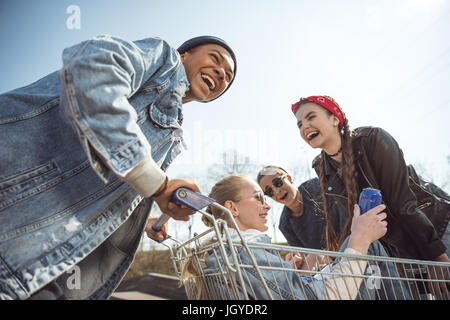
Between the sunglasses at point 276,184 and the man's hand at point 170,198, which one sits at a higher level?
the man's hand at point 170,198

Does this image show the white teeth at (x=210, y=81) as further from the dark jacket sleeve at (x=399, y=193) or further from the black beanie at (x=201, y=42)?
the dark jacket sleeve at (x=399, y=193)

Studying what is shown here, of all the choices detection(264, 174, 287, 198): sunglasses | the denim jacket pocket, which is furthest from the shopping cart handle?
detection(264, 174, 287, 198): sunglasses

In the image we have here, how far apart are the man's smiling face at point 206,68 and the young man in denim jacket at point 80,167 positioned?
1.38 feet

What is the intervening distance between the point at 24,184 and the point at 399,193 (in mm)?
2381

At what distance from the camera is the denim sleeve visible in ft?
4.05

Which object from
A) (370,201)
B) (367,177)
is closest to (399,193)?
(367,177)

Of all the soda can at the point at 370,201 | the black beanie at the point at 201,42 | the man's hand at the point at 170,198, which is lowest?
the soda can at the point at 370,201

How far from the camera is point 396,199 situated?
240cm

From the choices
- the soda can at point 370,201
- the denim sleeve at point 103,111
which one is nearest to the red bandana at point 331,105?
the soda can at point 370,201

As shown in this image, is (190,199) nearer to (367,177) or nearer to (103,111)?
(103,111)

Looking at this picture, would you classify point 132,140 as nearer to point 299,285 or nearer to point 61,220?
point 61,220

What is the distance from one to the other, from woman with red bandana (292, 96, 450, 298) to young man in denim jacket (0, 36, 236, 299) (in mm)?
1698

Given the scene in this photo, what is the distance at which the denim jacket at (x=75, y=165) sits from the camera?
124 cm

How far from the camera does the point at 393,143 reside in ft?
8.29
